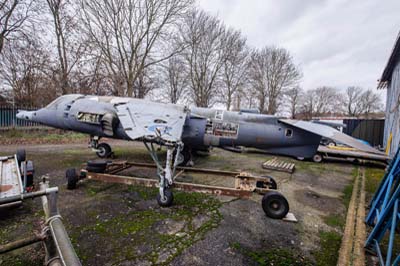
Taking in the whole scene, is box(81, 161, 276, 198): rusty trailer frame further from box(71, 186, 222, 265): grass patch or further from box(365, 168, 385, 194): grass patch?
box(365, 168, 385, 194): grass patch

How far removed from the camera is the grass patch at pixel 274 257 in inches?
112

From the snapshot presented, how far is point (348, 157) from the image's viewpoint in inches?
416

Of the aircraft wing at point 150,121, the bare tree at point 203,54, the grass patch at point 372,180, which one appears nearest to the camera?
the aircraft wing at point 150,121

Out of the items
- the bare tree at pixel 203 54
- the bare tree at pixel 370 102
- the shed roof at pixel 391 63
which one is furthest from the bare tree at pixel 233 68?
the bare tree at pixel 370 102

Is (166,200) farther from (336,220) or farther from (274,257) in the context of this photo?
(336,220)

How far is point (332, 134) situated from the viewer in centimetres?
496

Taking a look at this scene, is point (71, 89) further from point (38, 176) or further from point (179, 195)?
point (179, 195)

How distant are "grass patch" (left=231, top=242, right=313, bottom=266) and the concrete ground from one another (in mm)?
15

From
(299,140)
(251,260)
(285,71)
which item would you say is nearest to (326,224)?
(251,260)

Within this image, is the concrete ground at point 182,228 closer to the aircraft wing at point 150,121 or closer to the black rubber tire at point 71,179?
the black rubber tire at point 71,179

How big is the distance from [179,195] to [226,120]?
10.7 feet

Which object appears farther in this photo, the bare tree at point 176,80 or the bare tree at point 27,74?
the bare tree at point 176,80

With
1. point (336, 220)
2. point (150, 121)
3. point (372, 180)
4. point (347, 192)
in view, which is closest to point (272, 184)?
point (336, 220)

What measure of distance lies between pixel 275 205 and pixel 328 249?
1.12 meters
